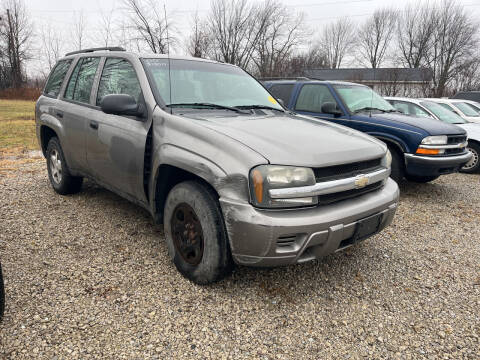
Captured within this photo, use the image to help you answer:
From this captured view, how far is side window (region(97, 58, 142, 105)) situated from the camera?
314 centimetres

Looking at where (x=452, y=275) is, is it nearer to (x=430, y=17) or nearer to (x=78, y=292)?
(x=78, y=292)

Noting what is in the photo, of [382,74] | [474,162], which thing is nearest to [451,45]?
[382,74]

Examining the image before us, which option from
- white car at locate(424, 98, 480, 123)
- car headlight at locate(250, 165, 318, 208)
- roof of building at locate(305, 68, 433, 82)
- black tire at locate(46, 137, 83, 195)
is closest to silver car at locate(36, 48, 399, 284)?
car headlight at locate(250, 165, 318, 208)

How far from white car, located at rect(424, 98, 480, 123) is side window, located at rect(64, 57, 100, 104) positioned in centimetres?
840

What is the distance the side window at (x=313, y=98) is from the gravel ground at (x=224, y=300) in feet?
9.19

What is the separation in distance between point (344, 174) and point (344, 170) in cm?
3

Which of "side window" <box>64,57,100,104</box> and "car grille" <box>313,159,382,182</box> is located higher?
"side window" <box>64,57,100,104</box>

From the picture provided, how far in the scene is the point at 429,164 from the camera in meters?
5.06

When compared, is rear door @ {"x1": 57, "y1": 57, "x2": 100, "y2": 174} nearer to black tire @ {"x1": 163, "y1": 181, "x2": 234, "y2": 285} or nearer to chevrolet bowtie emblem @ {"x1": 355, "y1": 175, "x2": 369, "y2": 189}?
black tire @ {"x1": 163, "y1": 181, "x2": 234, "y2": 285}

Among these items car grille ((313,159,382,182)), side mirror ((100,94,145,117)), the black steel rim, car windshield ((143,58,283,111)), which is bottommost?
the black steel rim

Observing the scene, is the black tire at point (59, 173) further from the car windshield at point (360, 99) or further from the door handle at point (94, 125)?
the car windshield at point (360, 99)

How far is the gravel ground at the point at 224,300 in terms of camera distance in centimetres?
211

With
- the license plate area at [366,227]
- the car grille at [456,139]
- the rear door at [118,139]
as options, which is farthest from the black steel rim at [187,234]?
the car grille at [456,139]

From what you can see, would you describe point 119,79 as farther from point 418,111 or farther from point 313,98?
point 418,111
